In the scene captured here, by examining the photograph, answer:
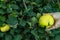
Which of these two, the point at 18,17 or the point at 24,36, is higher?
the point at 18,17

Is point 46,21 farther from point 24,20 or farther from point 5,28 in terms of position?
point 5,28

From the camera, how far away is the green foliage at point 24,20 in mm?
1302

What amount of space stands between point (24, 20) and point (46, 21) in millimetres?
150

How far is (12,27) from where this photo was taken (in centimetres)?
130

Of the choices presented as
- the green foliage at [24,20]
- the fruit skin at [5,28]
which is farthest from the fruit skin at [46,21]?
the fruit skin at [5,28]

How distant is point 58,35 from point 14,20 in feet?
1.01

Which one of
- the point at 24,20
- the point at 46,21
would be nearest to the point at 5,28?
the point at 24,20

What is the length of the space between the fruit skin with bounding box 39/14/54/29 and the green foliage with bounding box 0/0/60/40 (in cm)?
3

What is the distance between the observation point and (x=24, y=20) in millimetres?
1331

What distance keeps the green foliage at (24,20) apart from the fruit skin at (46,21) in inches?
1.2

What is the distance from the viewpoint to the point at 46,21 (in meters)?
1.29

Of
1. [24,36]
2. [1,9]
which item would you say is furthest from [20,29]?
[1,9]

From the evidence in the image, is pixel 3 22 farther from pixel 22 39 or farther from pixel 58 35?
pixel 58 35

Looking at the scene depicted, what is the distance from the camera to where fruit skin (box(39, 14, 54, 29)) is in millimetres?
1294
